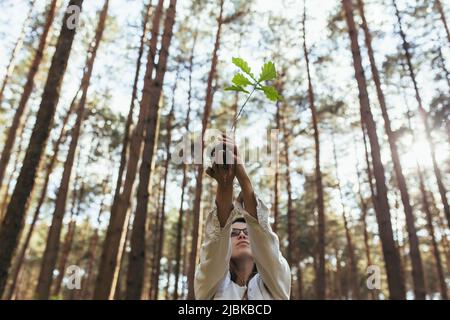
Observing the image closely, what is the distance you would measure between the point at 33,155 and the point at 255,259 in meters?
4.07

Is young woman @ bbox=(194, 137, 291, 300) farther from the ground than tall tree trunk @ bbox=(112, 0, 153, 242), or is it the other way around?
tall tree trunk @ bbox=(112, 0, 153, 242)

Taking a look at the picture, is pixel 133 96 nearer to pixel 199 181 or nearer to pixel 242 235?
pixel 199 181

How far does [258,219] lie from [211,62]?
41.8 ft

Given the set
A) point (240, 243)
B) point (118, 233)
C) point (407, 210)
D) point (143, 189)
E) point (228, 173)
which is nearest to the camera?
point (228, 173)

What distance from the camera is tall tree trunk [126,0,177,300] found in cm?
649

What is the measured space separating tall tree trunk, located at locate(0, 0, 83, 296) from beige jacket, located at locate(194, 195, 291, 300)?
11.8 ft

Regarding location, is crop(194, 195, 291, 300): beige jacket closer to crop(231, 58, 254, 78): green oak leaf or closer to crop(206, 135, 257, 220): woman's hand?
crop(206, 135, 257, 220): woman's hand

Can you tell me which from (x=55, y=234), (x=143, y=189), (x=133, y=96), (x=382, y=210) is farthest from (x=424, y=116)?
(x=55, y=234)

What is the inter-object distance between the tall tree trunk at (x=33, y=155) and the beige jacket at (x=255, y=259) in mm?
3596

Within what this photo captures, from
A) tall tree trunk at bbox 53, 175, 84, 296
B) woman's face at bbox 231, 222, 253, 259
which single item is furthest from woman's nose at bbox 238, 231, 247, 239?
tall tree trunk at bbox 53, 175, 84, 296

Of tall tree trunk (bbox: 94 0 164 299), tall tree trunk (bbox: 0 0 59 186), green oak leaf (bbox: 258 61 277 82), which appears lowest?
green oak leaf (bbox: 258 61 277 82)

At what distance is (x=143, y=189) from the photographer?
23.1ft

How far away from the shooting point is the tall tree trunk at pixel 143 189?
649cm
